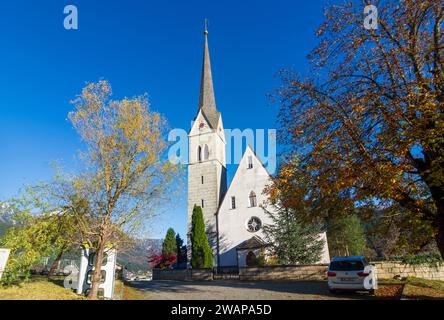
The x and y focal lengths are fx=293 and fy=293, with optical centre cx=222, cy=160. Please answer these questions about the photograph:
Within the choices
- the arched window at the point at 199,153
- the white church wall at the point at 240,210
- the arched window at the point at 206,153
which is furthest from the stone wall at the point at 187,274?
the arched window at the point at 206,153

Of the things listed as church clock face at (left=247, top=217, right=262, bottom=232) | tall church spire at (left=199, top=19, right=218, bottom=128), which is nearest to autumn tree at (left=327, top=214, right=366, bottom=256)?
church clock face at (left=247, top=217, right=262, bottom=232)

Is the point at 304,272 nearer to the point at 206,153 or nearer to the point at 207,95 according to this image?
the point at 206,153

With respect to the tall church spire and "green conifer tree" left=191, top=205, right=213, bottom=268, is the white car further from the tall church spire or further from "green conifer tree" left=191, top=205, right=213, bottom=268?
the tall church spire

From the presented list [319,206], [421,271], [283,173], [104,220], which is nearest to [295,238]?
[421,271]

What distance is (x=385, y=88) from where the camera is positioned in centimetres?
887

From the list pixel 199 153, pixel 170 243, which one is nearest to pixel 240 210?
pixel 170 243

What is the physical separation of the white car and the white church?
56.4 ft

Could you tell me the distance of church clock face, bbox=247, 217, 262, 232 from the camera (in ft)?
105

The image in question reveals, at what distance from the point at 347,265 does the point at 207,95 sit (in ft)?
117

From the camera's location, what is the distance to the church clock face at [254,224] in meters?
32.1

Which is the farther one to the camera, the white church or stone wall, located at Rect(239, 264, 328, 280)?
the white church

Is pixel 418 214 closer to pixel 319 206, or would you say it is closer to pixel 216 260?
pixel 319 206

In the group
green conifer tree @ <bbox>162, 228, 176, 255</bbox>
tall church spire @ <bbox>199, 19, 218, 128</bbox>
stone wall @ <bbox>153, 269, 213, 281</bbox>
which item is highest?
tall church spire @ <bbox>199, 19, 218, 128</bbox>
